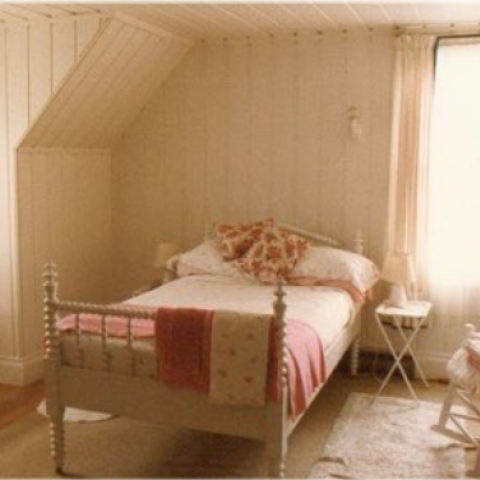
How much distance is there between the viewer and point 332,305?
158 inches

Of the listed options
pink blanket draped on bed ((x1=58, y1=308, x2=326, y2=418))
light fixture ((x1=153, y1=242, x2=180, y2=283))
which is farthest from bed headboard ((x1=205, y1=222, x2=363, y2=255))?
pink blanket draped on bed ((x1=58, y1=308, x2=326, y2=418))

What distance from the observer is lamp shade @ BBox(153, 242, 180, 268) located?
5006mm

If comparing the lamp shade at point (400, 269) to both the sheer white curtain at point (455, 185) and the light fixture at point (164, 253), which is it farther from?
the light fixture at point (164, 253)

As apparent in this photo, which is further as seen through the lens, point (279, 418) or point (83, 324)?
point (83, 324)

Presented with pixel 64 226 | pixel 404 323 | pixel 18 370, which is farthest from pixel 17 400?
pixel 404 323

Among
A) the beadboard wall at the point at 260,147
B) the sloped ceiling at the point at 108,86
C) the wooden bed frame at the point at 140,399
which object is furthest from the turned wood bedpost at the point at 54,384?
the beadboard wall at the point at 260,147

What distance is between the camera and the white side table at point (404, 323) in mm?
4301

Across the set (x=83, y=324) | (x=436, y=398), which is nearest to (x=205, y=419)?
(x=83, y=324)

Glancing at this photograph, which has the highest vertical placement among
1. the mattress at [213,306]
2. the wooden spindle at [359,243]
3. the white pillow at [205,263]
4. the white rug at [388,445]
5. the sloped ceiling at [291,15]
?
→ the sloped ceiling at [291,15]

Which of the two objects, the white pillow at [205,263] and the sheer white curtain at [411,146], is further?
the white pillow at [205,263]

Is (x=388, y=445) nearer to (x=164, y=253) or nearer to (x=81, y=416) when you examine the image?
(x=81, y=416)

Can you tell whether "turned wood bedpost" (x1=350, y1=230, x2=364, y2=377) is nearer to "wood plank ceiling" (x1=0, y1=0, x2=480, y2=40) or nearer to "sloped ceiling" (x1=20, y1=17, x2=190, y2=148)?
"wood plank ceiling" (x1=0, y1=0, x2=480, y2=40)

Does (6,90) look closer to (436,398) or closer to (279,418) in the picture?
(279,418)

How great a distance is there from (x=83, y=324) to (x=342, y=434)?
5.00ft
